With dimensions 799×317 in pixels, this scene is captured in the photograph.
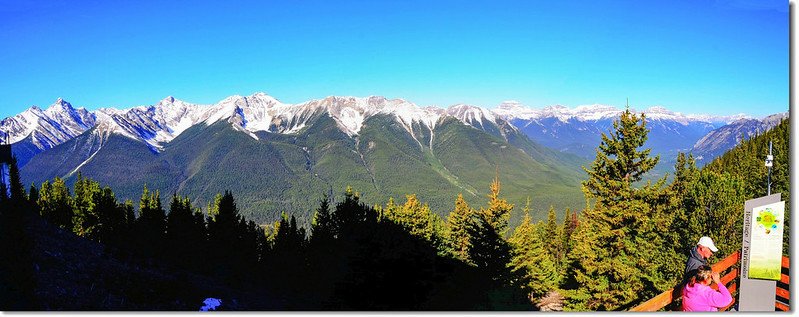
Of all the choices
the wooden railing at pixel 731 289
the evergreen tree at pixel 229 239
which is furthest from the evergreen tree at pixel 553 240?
the wooden railing at pixel 731 289

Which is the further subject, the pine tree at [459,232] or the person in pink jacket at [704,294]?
the pine tree at [459,232]

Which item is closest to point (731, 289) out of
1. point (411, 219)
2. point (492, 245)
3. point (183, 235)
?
point (492, 245)

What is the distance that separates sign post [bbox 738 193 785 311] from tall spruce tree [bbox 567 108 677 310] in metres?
6.19

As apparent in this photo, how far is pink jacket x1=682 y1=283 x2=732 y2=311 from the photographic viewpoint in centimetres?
647

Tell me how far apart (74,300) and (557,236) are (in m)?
43.1

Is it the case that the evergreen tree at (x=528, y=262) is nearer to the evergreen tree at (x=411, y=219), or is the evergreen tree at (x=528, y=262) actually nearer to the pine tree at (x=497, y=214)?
the pine tree at (x=497, y=214)

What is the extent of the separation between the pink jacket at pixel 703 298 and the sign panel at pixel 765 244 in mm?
1797

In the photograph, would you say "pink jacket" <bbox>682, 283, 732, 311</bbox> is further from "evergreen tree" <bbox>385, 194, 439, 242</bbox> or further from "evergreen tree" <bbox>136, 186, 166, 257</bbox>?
"evergreen tree" <bbox>136, 186, 166, 257</bbox>

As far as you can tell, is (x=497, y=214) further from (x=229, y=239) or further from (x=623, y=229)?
(x=229, y=239)

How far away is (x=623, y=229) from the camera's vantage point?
14.3m

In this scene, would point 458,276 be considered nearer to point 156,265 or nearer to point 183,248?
point 156,265

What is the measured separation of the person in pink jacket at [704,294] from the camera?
648cm

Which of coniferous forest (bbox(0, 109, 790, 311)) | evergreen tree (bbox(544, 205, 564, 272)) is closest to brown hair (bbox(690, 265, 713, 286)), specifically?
coniferous forest (bbox(0, 109, 790, 311))

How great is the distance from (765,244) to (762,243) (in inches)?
1.6
